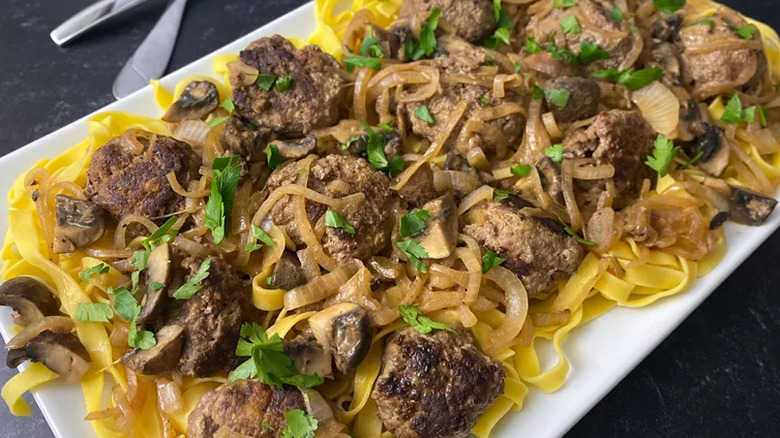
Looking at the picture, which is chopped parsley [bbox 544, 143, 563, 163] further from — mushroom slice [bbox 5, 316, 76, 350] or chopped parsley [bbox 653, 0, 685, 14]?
mushroom slice [bbox 5, 316, 76, 350]

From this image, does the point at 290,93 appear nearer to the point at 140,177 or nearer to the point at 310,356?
the point at 140,177

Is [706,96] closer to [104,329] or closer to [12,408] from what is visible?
[104,329]

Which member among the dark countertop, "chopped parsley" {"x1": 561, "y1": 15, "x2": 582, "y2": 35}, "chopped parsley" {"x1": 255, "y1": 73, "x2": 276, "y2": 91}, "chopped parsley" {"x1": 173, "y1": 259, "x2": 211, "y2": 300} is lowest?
the dark countertop

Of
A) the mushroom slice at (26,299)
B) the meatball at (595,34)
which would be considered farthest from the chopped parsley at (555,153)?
the mushroom slice at (26,299)

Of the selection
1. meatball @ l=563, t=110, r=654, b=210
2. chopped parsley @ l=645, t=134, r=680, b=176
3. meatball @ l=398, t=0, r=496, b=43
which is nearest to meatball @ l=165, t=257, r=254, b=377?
meatball @ l=563, t=110, r=654, b=210

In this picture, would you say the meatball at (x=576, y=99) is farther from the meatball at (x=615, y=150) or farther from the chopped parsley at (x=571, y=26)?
the chopped parsley at (x=571, y=26)

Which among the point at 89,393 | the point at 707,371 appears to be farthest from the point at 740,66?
the point at 89,393
